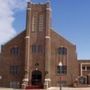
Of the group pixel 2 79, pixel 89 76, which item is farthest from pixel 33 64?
pixel 89 76

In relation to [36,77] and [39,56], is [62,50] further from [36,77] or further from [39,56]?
[36,77]

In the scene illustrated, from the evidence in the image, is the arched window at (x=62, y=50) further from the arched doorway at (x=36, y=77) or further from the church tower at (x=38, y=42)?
the arched doorway at (x=36, y=77)

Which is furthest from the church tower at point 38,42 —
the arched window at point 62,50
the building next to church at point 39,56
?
the arched window at point 62,50

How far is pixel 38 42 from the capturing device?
6681 centimetres

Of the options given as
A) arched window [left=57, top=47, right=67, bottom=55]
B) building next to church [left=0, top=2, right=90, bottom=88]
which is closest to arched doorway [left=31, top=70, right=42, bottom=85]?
building next to church [left=0, top=2, right=90, bottom=88]

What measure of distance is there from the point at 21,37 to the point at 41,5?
7.30m

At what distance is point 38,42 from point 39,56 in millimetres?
2691

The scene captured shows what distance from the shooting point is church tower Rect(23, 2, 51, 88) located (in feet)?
216

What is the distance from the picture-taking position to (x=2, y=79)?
222 feet

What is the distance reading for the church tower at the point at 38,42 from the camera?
216 feet

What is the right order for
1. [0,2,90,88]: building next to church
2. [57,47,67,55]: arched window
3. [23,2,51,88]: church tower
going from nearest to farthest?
[23,2,51,88]: church tower → [0,2,90,88]: building next to church → [57,47,67,55]: arched window

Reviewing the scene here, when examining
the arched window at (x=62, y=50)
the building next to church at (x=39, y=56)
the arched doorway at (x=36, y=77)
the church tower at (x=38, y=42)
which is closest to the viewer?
the church tower at (x=38, y=42)

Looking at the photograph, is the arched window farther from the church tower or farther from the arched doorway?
the arched doorway

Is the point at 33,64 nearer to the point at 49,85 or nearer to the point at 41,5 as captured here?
the point at 49,85
